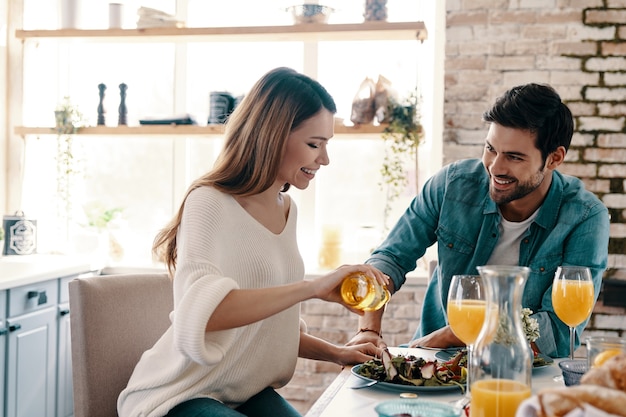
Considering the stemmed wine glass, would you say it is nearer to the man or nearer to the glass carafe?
the glass carafe

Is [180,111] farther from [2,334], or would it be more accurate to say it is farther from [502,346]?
[502,346]

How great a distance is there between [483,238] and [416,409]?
136 centimetres

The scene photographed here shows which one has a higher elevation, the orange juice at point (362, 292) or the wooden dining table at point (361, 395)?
the orange juice at point (362, 292)

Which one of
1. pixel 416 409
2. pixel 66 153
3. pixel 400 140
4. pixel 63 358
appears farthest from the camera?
pixel 66 153

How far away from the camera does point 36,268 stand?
3396mm

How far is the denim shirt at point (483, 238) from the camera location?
211 cm

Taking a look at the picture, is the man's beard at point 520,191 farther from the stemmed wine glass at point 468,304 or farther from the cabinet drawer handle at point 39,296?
the cabinet drawer handle at point 39,296

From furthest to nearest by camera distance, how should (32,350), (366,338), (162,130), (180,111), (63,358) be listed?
(180,111)
(162,130)
(63,358)
(32,350)
(366,338)

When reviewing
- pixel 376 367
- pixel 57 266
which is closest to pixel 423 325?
pixel 376 367

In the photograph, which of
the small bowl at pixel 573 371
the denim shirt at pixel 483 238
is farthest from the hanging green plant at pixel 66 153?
the small bowl at pixel 573 371

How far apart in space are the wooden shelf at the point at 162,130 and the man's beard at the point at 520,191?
157 cm

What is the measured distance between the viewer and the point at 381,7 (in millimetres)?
3799

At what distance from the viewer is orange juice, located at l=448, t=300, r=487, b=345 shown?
1.41 meters

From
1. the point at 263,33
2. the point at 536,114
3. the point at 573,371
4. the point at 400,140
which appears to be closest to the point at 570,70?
the point at 400,140
